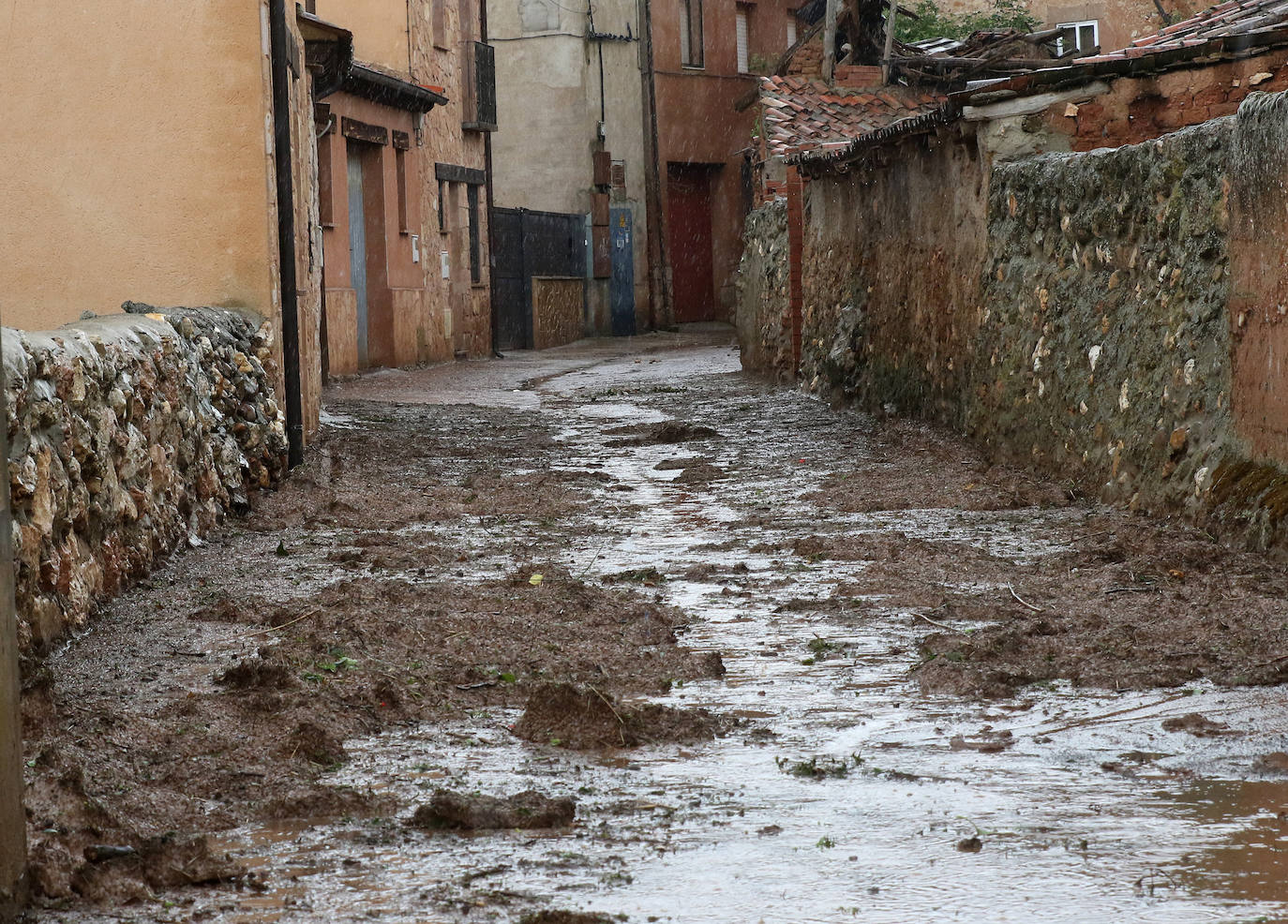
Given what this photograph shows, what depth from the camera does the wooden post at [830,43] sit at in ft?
76.4

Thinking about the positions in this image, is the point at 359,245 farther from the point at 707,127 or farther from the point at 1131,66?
the point at 707,127

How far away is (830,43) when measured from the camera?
23.5 m

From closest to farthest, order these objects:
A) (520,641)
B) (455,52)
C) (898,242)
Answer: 1. (520,641)
2. (898,242)
3. (455,52)

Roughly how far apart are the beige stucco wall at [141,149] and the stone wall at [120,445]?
632 mm

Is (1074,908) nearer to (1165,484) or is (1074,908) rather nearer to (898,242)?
(1165,484)

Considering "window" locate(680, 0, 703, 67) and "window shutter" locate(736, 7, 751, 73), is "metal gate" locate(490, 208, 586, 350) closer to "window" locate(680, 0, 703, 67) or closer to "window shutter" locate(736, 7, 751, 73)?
"window" locate(680, 0, 703, 67)

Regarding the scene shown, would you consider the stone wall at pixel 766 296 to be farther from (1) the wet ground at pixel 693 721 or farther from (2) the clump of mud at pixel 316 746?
(2) the clump of mud at pixel 316 746

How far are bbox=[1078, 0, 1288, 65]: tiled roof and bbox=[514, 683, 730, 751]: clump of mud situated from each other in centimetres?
641

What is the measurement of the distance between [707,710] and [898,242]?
8287 mm

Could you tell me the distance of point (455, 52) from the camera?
25828mm

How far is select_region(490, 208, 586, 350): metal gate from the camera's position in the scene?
2764 centimetres

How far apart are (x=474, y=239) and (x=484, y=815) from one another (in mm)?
23278

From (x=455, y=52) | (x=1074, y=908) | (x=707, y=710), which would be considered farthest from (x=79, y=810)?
(x=455, y=52)

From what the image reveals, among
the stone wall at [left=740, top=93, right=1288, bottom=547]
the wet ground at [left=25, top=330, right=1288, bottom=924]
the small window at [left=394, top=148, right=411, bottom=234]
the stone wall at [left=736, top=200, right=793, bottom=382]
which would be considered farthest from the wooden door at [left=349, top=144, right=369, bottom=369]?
the wet ground at [left=25, top=330, right=1288, bottom=924]
